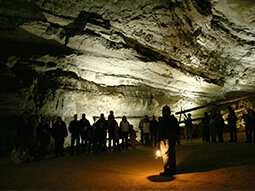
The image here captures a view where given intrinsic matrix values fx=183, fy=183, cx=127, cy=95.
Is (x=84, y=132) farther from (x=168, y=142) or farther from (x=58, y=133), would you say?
(x=168, y=142)

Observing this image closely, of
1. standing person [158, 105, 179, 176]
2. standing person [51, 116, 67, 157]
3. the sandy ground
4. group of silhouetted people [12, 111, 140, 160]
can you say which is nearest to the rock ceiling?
group of silhouetted people [12, 111, 140, 160]

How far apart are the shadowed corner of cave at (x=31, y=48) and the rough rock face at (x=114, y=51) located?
0.05 meters

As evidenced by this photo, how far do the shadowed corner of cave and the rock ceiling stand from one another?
5cm

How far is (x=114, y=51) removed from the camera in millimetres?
10359

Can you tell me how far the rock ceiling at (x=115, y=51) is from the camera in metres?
8.08

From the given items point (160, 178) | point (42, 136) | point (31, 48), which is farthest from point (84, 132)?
point (31, 48)

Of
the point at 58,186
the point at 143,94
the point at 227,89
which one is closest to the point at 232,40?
the point at 227,89

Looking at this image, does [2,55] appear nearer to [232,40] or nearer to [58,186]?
[58,186]

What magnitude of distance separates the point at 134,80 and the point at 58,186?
33.2ft

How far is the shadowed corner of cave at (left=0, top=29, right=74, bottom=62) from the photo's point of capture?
9956 millimetres

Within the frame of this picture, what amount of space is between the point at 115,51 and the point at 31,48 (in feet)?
15.4

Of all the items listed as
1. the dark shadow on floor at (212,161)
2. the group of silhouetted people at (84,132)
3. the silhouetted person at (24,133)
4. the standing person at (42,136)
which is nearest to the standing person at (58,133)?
the group of silhouetted people at (84,132)

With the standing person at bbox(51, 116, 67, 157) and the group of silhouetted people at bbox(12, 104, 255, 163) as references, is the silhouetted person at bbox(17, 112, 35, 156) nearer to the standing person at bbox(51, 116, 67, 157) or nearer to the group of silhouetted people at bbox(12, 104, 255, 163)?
the group of silhouetted people at bbox(12, 104, 255, 163)

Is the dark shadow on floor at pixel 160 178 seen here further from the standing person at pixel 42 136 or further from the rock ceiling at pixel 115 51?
the rock ceiling at pixel 115 51
